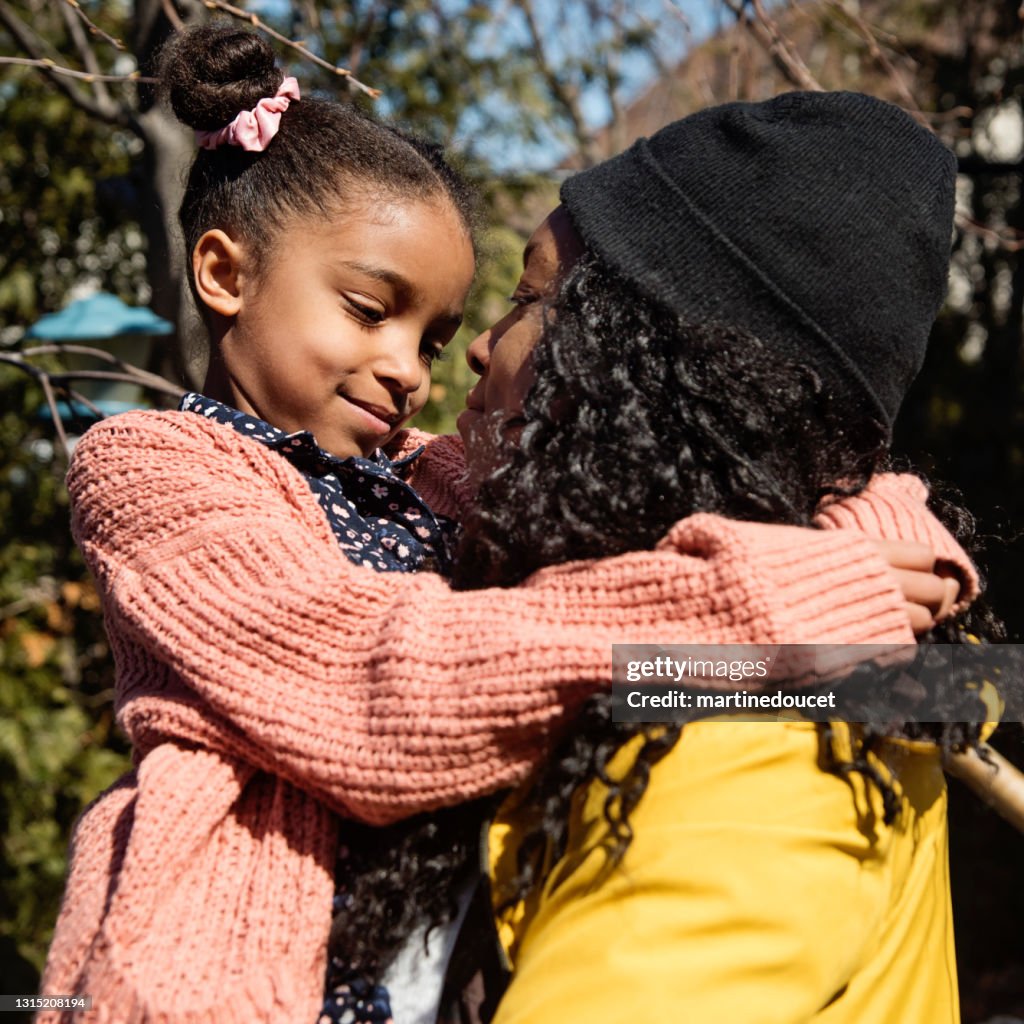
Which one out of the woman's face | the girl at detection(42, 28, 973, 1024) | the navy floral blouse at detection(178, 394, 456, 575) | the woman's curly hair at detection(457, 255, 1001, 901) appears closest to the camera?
the girl at detection(42, 28, 973, 1024)

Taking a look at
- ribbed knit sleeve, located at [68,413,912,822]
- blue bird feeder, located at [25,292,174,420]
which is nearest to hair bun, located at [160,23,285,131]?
ribbed knit sleeve, located at [68,413,912,822]

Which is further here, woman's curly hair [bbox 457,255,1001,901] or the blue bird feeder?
the blue bird feeder

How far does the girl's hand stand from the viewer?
132cm

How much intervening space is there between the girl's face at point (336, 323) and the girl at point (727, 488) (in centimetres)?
33

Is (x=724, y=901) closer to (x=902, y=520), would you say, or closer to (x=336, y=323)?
(x=902, y=520)

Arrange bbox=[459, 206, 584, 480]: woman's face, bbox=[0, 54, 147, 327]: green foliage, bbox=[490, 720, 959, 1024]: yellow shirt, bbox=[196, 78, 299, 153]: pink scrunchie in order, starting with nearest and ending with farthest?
bbox=[490, 720, 959, 1024]: yellow shirt → bbox=[459, 206, 584, 480]: woman's face → bbox=[196, 78, 299, 153]: pink scrunchie → bbox=[0, 54, 147, 327]: green foliage

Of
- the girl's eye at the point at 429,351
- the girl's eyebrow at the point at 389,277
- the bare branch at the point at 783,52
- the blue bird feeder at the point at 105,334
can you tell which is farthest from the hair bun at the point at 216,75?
the blue bird feeder at the point at 105,334

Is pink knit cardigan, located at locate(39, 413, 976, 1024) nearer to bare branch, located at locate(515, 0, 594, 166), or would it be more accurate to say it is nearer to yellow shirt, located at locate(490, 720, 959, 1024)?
yellow shirt, located at locate(490, 720, 959, 1024)

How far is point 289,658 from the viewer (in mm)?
1336

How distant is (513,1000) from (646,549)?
20.6 inches

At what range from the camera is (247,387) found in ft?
6.17

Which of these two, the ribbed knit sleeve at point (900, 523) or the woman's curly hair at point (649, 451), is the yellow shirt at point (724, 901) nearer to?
the woman's curly hair at point (649, 451)

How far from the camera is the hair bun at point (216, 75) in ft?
6.49

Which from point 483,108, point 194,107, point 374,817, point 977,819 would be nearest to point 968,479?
point 977,819
